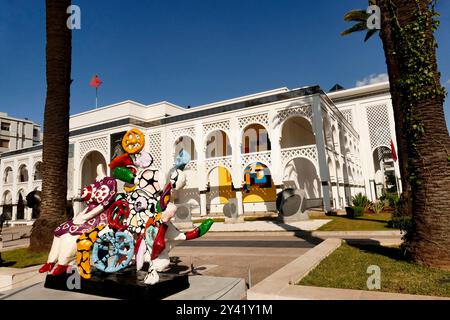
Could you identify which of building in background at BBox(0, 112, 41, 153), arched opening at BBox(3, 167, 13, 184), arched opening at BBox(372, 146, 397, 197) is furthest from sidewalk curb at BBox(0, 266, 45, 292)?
building in background at BBox(0, 112, 41, 153)

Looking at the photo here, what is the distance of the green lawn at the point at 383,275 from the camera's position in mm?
3957

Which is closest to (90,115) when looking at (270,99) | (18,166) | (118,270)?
(18,166)

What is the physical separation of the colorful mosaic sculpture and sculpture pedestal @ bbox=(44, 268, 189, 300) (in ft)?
0.45

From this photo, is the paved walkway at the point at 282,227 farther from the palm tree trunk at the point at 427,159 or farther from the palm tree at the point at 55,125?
the palm tree at the point at 55,125

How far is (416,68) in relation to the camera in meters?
5.40

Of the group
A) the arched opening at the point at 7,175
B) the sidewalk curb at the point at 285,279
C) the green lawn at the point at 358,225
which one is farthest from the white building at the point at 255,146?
the sidewalk curb at the point at 285,279

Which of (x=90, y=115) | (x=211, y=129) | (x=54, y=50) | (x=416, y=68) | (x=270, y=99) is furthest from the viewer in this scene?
(x=90, y=115)

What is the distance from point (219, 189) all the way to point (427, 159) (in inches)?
931

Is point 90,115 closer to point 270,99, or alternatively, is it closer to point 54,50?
point 270,99

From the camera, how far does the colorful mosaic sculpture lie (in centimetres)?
423

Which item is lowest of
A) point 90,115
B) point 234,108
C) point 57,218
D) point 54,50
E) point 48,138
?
point 57,218

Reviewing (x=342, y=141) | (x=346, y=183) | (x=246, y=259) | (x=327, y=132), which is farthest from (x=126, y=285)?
(x=342, y=141)
